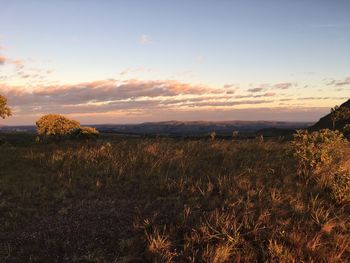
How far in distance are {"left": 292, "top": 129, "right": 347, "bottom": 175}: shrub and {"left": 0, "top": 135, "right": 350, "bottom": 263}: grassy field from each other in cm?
40

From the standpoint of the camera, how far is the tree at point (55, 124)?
4203 centimetres

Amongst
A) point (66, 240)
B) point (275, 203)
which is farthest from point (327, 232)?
point (66, 240)

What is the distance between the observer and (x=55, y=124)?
42.9 meters

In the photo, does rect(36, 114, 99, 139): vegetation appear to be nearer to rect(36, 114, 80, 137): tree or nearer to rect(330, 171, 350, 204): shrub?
rect(36, 114, 80, 137): tree

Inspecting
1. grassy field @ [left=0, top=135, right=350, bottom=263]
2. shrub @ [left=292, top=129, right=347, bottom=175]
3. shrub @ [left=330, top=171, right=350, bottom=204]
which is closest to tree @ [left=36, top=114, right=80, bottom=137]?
grassy field @ [left=0, top=135, right=350, bottom=263]

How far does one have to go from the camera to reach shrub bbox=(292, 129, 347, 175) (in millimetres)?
11133

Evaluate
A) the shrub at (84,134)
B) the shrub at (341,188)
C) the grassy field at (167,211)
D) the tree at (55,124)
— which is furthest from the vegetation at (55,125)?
the shrub at (341,188)

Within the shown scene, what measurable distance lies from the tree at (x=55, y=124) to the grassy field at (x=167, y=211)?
97.5 feet

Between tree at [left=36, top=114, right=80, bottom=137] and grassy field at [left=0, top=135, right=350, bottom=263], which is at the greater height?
tree at [left=36, top=114, right=80, bottom=137]

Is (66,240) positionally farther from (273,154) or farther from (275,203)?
(273,154)

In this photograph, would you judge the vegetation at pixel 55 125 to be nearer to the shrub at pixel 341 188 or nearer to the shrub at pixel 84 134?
the shrub at pixel 84 134

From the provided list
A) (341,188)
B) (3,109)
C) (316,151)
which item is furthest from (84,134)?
(341,188)

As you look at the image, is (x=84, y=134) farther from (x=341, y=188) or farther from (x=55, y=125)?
(x=341, y=188)

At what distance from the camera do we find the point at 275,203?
871cm
